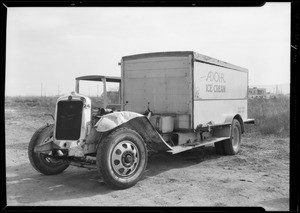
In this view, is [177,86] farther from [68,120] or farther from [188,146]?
[68,120]

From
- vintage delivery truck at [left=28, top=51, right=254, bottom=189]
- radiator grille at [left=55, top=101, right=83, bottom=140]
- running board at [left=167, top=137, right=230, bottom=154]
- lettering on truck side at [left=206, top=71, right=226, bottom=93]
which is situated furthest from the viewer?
lettering on truck side at [left=206, top=71, right=226, bottom=93]

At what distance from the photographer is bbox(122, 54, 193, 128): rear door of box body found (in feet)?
23.3

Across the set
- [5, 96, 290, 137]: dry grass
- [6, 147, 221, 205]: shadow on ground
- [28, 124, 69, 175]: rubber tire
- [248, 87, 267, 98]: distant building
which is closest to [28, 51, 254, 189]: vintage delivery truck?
[28, 124, 69, 175]: rubber tire

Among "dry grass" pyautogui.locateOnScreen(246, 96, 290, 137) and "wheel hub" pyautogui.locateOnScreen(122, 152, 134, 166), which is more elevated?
"dry grass" pyautogui.locateOnScreen(246, 96, 290, 137)

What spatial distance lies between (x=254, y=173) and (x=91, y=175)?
3.57m

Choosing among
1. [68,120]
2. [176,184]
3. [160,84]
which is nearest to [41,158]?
[68,120]

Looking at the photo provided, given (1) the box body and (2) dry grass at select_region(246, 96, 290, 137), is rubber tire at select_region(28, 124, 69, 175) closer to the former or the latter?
(1) the box body

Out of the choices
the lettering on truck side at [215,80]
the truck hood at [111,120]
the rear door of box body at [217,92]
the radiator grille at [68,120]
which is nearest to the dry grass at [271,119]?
the rear door of box body at [217,92]

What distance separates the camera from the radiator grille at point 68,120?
5.79 meters
